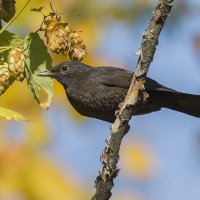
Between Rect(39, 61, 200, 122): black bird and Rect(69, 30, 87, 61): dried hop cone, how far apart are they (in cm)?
171

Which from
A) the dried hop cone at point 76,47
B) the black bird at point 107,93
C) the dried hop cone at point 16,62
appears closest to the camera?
A: the dried hop cone at point 16,62

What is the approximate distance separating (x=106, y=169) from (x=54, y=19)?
2.42 ft

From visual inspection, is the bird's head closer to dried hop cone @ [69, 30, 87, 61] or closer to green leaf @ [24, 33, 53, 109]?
dried hop cone @ [69, 30, 87, 61]

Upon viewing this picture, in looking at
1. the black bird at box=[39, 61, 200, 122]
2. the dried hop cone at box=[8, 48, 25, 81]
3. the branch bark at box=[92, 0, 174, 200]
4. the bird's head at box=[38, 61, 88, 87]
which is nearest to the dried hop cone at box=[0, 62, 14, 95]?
the dried hop cone at box=[8, 48, 25, 81]

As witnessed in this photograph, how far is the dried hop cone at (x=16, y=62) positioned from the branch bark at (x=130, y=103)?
1.65ft

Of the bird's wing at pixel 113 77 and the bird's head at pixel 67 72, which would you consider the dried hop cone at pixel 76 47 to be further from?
the bird's head at pixel 67 72

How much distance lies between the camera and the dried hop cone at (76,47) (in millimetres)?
2668

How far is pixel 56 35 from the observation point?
2594 millimetres

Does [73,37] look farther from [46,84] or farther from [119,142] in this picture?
[119,142]

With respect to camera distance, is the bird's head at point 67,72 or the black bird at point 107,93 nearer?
the black bird at point 107,93

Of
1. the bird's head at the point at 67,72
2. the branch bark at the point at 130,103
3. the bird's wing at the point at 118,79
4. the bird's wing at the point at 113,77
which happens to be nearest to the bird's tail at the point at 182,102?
the bird's wing at the point at 118,79

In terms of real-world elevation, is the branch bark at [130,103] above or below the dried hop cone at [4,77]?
above

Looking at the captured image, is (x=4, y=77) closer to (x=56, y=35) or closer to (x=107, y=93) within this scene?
(x=56, y=35)

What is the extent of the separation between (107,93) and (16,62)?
2.15 meters
